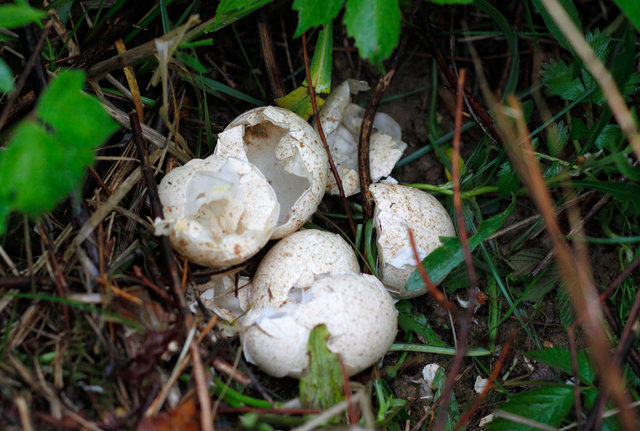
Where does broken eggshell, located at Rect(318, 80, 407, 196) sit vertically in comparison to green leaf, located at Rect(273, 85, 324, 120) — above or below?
below

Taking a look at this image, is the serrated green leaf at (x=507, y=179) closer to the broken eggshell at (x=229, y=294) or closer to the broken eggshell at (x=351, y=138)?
the broken eggshell at (x=351, y=138)

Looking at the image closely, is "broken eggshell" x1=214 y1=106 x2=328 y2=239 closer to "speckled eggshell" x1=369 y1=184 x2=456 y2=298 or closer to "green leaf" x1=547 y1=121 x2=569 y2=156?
"speckled eggshell" x1=369 y1=184 x2=456 y2=298


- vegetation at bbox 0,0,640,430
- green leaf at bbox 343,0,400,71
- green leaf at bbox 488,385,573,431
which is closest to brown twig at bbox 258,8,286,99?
vegetation at bbox 0,0,640,430

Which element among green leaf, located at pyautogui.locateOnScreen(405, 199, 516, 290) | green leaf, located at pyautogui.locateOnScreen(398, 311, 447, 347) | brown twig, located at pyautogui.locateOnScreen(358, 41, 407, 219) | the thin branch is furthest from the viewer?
brown twig, located at pyautogui.locateOnScreen(358, 41, 407, 219)

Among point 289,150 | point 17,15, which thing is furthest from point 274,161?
point 17,15

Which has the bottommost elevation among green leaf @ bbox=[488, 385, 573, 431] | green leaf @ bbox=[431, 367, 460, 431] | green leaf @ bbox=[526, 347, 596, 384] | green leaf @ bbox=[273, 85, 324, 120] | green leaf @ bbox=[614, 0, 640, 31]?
green leaf @ bbox=[431, 367, 460, 431]

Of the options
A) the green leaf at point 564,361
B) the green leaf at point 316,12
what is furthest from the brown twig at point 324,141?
the green leaf at point 564,361

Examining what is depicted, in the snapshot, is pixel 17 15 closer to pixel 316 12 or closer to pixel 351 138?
pixel 316 12
